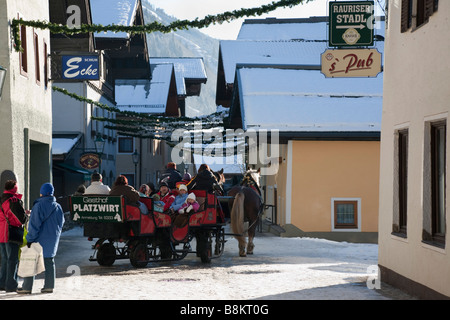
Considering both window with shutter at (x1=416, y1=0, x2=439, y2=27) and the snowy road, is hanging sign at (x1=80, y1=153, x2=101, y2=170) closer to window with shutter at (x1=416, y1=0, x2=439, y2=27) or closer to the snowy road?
the snowy road

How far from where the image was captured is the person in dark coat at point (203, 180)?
669 inches

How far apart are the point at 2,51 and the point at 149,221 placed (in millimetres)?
5414

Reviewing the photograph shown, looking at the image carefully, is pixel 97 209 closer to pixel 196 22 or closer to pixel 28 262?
pixel 28 262

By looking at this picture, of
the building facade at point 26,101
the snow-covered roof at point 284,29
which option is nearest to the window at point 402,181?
the building facade at point 26,101

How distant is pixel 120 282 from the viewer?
41.0ft

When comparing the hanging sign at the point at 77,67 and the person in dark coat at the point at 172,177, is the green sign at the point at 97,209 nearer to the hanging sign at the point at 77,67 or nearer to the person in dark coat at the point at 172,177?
the person in dark coat at the point at 172,177

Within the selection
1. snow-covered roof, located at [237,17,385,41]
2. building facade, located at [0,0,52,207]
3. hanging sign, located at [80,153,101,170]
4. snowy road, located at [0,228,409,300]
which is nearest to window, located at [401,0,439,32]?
snowy road, located at [0,228,409,300]

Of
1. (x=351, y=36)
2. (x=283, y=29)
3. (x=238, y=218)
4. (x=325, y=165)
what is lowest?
(x=238, y=218)

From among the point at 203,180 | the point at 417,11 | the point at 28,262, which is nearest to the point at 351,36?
the point at 203,180

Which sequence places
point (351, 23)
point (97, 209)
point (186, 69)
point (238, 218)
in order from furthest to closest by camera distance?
point (186, 69) < point (238, 218) < point (351, 23) < point (97, 209)

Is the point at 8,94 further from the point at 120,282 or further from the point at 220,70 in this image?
the point at 220,70

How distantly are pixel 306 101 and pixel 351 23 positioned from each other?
35.8 feet

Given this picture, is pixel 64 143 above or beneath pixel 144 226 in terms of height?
above

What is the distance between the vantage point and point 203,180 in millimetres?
17047
